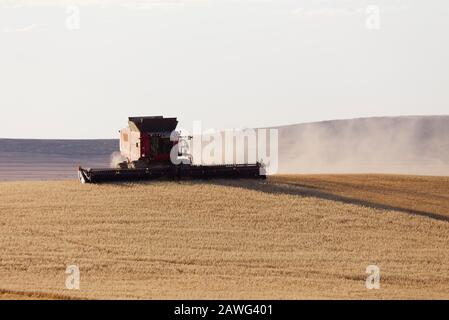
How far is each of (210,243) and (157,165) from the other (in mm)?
13988

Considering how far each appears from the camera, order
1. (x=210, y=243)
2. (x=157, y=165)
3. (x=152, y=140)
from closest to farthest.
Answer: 1. (x=210, y=243)
2. (x=152, y=140)
3. (x=157, y=165)

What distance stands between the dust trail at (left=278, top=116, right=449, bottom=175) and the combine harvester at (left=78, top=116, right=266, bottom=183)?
103m

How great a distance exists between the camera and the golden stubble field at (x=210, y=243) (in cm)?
3478

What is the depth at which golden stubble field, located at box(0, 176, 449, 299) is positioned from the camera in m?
34.8

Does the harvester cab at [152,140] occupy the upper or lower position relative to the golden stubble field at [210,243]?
upper

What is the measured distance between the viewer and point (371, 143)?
7067 inches

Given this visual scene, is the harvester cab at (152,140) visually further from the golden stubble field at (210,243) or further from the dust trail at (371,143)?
the dust trail at (371,143)

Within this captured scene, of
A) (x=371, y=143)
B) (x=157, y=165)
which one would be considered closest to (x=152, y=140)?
(x=157, y=165)

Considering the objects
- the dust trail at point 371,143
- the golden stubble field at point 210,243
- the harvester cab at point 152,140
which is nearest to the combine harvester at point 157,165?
the harvester cab at point 152,140

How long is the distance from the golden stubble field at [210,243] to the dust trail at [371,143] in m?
109

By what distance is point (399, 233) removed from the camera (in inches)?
1811

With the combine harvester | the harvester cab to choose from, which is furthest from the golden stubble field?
the harvester cab

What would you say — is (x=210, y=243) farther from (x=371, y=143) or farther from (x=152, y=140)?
(x=371, y=143)
